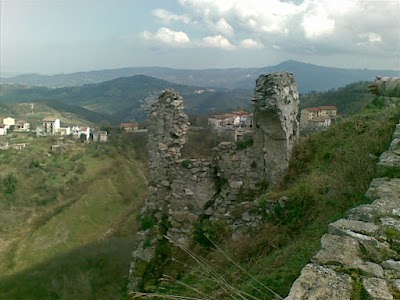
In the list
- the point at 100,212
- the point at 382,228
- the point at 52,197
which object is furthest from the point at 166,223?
the point at 52,197

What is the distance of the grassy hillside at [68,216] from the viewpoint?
72.8ft

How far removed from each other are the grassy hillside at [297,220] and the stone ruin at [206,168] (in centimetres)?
61

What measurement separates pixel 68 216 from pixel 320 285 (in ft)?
142

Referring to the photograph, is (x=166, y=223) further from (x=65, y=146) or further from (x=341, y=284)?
(x=65, y=146)

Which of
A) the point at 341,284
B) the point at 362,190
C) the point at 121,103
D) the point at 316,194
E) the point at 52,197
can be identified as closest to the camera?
the point at 341,284

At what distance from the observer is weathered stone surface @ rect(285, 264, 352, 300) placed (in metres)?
2.75

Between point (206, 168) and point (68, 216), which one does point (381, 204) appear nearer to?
point (206, 168)

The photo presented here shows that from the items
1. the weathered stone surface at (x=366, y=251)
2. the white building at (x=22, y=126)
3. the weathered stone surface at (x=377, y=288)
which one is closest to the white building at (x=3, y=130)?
the white building at (x=22, y=126)

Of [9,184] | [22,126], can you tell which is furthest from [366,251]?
[22,126]

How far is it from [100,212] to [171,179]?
37.7 m

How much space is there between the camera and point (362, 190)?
5.49 m

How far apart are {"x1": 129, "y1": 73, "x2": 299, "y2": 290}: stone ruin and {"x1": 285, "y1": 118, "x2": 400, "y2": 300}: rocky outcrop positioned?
15.8 feet

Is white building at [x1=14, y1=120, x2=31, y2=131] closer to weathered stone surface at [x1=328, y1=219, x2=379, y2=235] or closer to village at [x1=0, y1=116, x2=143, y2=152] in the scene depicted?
village at [x1=0, y1=116, x2=143, y2=152]

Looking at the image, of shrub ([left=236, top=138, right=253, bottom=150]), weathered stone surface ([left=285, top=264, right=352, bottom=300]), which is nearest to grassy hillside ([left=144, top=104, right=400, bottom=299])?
weathered stone surface ([left=285, top=264, right=352, bottom=300])
